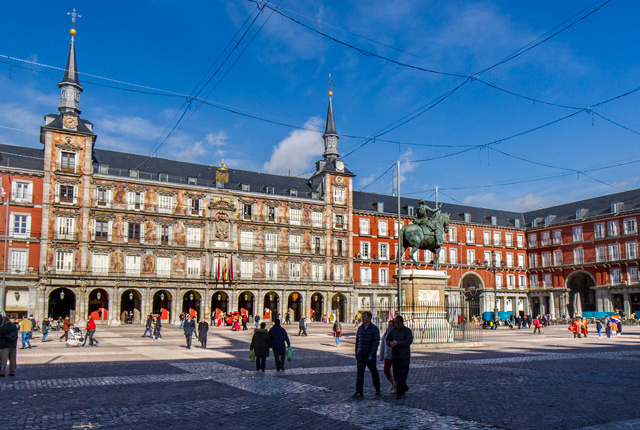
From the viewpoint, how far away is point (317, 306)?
2429 inches

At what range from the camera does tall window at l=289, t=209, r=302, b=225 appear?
194 feet

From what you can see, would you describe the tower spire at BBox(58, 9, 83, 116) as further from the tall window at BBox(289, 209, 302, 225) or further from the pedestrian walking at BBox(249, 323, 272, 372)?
the pedestrian walking at BBox(249, 323, 272, 372)

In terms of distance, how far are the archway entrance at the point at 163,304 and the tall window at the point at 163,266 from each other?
1.74m

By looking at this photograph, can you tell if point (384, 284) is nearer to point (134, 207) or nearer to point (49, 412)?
point (134, 207)

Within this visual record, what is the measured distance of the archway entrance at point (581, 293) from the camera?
2542 inches

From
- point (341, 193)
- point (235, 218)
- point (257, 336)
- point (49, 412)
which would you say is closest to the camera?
point (49, 412)

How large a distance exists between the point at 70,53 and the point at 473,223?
168 feet

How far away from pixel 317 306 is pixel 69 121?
3221cm

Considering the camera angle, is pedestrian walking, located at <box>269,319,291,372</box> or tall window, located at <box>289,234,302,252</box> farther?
tall window, located at <box>289,234,302,252</box>

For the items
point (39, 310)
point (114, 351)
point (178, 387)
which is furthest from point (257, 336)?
point (39, 310)

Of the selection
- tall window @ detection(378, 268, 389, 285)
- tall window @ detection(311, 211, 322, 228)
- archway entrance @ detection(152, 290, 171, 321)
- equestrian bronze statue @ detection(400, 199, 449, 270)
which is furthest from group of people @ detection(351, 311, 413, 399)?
tall window @ detection(378, 268, 389, 285)

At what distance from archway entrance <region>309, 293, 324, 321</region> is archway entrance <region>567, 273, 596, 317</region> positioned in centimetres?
3015

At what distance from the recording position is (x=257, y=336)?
1469cm

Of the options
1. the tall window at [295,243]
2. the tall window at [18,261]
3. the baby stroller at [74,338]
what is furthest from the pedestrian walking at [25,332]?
the tall window at [295,243]
